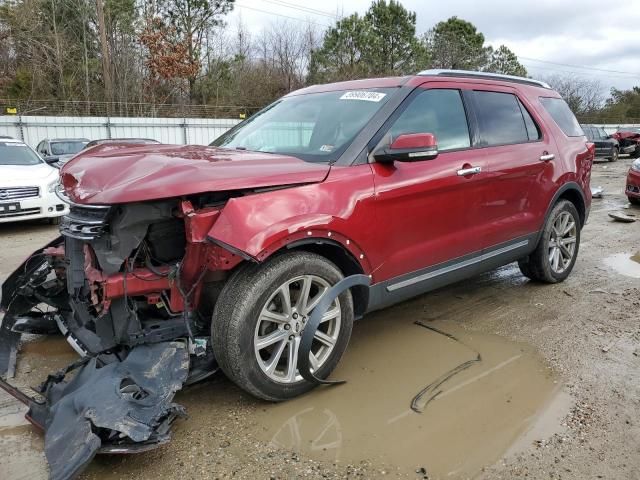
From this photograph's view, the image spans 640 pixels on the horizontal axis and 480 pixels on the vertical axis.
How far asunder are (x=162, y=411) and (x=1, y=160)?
798 cm

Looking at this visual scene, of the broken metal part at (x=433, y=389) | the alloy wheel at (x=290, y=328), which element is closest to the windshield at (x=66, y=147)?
the alloy wheel at (x=290, y=328)

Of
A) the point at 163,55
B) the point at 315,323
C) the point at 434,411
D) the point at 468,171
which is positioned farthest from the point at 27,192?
the point at 163,55

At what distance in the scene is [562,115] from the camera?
502 centimetres

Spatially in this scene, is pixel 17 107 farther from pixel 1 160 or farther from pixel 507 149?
pixel 507 149

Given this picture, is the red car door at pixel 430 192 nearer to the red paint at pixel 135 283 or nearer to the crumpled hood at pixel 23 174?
the red paint at pixel 135 283

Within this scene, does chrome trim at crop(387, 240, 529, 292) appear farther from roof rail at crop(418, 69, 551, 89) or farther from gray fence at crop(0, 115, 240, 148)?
gray fence at crop(0, 115, 240, 148)

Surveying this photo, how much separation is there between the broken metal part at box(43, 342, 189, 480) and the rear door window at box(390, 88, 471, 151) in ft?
6.50

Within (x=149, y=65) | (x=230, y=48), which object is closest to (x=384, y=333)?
(x=149, y=65)

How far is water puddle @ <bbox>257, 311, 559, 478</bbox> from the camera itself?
2.51 m

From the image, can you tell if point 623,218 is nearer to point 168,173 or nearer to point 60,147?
point 168,173

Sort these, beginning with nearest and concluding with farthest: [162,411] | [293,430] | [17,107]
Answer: [162,411]
[293,430]
[17,107]

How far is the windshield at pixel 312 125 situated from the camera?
3.27 meters

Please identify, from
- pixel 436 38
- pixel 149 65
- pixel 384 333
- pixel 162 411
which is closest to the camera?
pixel 162 411

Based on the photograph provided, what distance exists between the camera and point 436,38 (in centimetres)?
3700
